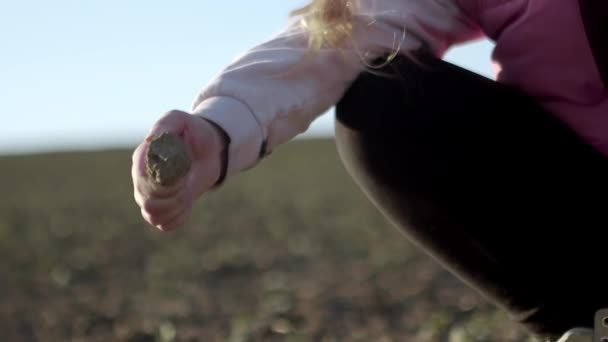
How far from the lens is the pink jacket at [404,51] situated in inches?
81.5

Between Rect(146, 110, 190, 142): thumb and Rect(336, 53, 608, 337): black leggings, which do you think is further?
Rect(336, 53, 608, 337): black leggings

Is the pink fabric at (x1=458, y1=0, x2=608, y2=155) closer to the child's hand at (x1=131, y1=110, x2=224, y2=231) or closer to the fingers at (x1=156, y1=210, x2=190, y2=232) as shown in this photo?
the child's hand at (x1=131, y1=110, x2=224, y2=231)

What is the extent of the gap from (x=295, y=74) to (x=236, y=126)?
0.21 m

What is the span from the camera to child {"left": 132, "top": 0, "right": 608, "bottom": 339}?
208 cm

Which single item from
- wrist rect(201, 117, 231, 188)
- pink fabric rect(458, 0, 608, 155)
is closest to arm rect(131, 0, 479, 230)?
wrist rect(201, 117, 231, 188)

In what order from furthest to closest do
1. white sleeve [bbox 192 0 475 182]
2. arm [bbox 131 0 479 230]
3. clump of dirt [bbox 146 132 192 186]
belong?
1. white sleeve [bbox 192 0 475 182]
2. arm [bbox 131 0 479 230]
3. clump of dirt [bbox 146 132 192 186]

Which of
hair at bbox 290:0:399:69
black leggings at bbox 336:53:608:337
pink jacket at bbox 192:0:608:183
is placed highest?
hair at bbox 290:0:399:69

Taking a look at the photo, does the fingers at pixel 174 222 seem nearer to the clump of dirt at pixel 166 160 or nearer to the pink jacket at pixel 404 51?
the clump of dirt at pixel 166 160

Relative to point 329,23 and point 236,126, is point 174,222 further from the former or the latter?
point 329,23

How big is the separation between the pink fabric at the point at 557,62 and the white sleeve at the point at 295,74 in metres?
0.15

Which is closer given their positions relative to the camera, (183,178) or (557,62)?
(183,178)

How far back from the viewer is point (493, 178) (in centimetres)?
210

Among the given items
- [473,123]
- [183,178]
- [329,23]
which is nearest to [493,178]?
[473,123]

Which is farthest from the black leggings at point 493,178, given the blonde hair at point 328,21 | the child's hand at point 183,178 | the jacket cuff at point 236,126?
the child's hand at point 183,178
